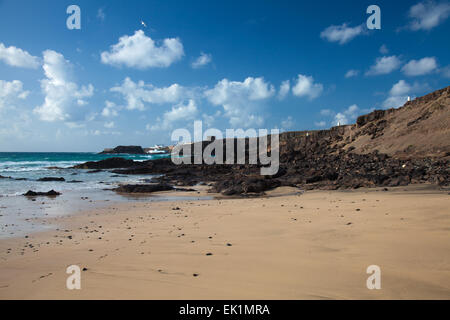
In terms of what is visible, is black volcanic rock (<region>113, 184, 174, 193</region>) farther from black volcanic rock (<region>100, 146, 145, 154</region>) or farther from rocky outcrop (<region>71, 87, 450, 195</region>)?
black volcanic rock (<region>100, 146, 145, 154</region>)

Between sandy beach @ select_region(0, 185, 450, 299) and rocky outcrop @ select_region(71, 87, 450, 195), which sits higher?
rocky outcrop @ select_region(71, 87, 450, 195)

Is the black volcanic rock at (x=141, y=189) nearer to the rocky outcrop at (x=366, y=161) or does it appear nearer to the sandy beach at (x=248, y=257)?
the rocky outcrop at (x=366, y=161)

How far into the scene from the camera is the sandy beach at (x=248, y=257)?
3.11 m

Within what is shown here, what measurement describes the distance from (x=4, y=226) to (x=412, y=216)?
10.0 m

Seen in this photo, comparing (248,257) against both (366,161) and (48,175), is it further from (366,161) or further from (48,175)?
(48,175)

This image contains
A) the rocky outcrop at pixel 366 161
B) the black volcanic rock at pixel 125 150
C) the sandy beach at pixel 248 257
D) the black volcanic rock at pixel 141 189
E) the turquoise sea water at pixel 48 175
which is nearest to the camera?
the sandy beach at pixel 248 257

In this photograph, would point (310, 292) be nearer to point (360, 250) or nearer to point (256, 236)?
point (360, 250)

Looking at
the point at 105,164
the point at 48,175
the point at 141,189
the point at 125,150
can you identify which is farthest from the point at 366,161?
the point at 125,150

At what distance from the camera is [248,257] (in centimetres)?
421

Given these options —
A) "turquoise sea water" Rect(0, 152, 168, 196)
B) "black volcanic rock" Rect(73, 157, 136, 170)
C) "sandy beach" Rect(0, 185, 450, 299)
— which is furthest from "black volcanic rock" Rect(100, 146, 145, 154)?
"sandy beach" Rect(0, 185, 450, 299)

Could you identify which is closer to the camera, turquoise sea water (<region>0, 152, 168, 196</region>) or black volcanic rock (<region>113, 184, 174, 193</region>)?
black volcanic rock (<region>113, 184, 174, 193</region>)

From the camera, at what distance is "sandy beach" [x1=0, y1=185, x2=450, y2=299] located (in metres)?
3.11

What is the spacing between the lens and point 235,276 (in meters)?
3.49

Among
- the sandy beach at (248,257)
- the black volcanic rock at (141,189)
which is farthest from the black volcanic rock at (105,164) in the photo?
the sandy beach at (248,257)
